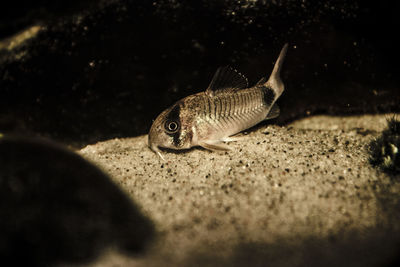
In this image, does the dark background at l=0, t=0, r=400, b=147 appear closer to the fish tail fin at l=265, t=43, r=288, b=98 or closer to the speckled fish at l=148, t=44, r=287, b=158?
the fish tail fin at l=265, t=43, r=288, b=98

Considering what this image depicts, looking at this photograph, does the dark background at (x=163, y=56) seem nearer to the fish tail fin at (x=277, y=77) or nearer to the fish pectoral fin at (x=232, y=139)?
the fish tail fin at (x=277, y=77)

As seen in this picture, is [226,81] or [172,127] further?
[226,81]

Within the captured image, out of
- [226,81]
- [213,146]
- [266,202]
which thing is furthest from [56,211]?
[226,81]

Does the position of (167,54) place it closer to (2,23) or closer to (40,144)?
(40,144)

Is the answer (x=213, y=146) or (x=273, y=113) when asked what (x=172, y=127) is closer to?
(x=213, y=146)

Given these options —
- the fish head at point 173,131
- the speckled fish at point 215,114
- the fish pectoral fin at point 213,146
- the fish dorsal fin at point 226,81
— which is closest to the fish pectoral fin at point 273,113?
the speckled fish at point 215,114

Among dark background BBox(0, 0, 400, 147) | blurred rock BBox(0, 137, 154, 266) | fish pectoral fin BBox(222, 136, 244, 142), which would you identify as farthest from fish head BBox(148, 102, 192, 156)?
blurred rock BBox(0, 137, 154, 266)
